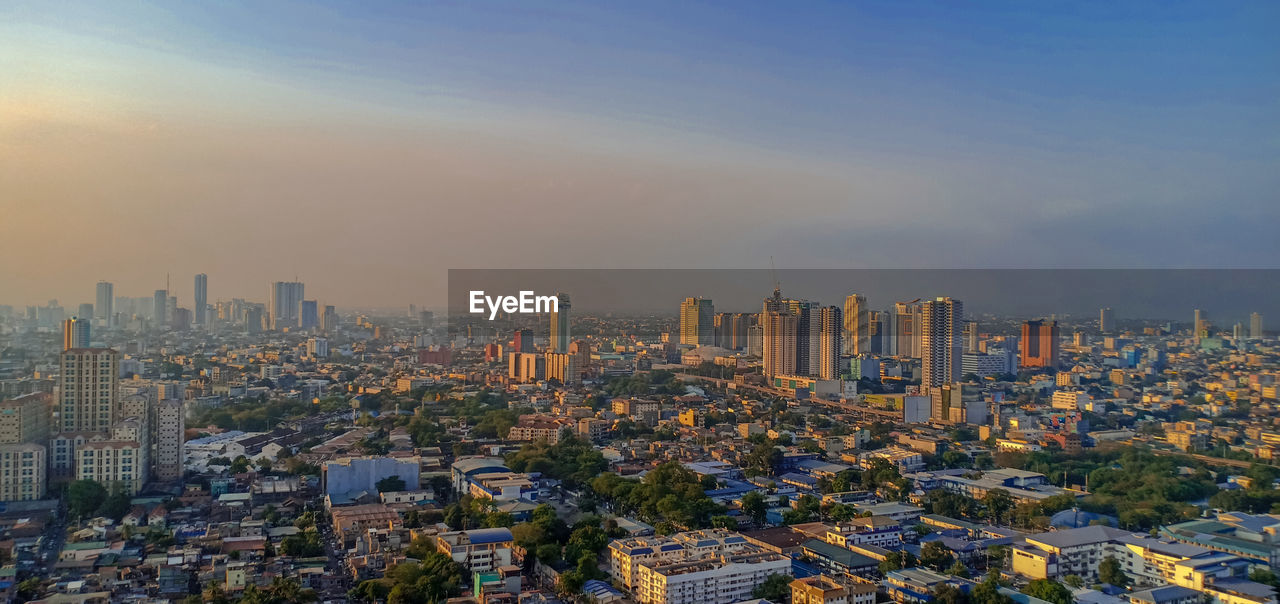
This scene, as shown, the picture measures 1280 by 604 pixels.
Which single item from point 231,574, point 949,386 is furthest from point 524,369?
point 231,574

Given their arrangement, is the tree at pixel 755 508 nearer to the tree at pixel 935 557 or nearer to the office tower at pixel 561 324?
the tree at pixel 935 557

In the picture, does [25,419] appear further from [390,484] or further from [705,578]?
[705,578]

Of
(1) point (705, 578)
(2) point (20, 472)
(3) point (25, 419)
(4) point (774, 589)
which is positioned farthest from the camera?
(3) point (25, 419)

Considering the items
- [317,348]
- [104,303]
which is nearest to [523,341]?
[317,348]

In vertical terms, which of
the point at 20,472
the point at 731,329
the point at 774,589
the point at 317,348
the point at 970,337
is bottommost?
the point at 774,589

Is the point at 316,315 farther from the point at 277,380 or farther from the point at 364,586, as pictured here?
the point at 364,586

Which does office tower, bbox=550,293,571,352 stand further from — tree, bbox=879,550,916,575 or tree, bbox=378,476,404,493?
tree, bbox=879,550,916,575
